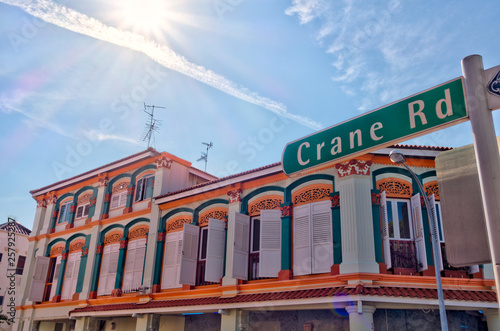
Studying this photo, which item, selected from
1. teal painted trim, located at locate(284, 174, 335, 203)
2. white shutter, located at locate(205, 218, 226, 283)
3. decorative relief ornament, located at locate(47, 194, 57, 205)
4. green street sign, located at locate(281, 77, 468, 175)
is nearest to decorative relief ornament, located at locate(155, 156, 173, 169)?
white shutter, located at locate(205, 218, 226, 283)

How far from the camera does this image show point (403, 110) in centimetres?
352

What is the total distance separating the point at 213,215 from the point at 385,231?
258 inches

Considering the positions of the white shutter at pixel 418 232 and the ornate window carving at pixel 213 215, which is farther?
the ornate window carving at pixel 213 215

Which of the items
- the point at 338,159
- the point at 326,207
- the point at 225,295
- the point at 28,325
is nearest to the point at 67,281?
the point at 28,325

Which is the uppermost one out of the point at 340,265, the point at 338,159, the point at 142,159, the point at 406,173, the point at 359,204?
the point at 142,159

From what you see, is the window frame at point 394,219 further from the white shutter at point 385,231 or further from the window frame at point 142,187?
the window frame at point 142,187

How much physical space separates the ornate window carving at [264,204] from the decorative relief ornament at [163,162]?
534 centimetres

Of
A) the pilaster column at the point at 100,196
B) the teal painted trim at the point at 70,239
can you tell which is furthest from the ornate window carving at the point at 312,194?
the teal painted trim at the point at 70,239

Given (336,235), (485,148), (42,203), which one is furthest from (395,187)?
(42,203)

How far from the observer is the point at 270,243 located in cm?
1395

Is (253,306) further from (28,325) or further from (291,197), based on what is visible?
(28,325)

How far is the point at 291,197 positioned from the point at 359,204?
8.37 feet

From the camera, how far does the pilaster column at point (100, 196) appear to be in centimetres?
2091

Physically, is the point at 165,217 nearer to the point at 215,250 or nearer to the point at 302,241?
the point at 215,250
